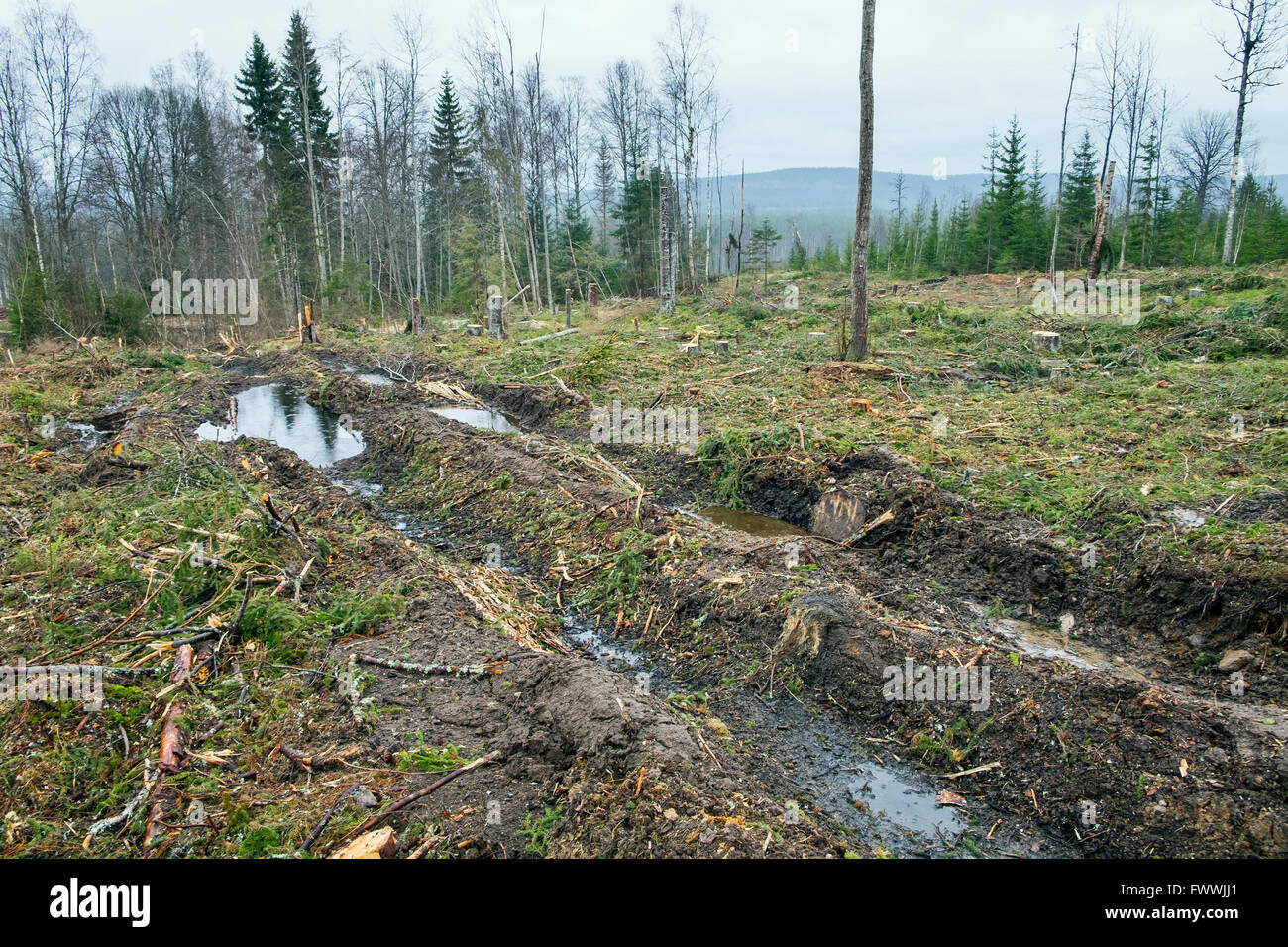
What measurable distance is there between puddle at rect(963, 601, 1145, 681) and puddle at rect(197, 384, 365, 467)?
10447 mm

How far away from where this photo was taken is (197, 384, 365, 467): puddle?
43.4ft

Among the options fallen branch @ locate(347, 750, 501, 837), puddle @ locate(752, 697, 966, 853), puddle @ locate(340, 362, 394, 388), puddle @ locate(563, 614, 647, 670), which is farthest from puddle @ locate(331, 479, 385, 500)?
puddle @ locate(752, 697, 966, 853)

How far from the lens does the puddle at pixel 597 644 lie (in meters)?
6.23

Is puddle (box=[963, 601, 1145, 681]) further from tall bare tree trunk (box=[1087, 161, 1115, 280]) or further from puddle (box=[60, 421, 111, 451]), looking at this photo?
tall bare tree trunk (box=[1087, 161, 1115, 280])

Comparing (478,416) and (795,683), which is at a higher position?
(478,416)

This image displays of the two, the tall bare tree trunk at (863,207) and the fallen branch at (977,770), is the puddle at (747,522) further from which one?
Answer: the tall bare tree trunk at (863,207)

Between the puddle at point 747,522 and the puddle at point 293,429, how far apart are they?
22.4 ft

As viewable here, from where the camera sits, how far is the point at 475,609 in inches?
253

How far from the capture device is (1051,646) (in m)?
6.11

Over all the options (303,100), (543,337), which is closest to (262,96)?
(303,100)

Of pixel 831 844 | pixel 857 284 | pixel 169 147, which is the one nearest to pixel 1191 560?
pixel 831 844

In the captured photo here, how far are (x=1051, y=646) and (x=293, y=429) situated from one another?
13.9 m

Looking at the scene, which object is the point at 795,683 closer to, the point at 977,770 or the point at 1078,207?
the point at 977,770

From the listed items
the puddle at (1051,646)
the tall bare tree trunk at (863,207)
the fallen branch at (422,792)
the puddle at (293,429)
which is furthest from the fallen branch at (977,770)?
the tall bare tree trunk at (863,207)
